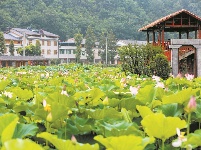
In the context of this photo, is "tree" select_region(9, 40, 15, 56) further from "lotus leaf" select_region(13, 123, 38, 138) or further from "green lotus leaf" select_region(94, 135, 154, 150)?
"green lotus leaf" select_region(94, 135, 154, 150)

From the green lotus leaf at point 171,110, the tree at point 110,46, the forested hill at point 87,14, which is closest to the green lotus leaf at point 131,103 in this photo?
the green lotus leaf at point 171,110

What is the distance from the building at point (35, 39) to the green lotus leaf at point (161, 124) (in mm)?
60507

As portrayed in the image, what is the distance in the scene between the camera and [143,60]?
14.8 m

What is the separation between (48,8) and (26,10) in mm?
3891

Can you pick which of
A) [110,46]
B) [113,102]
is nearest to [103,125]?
[113,102]

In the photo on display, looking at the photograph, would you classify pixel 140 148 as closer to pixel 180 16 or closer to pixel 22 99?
pixel 22 99

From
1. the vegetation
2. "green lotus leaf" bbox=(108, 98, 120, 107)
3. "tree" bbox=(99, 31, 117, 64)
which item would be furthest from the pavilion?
"tree" bbox=(99, 31, 117, 64)

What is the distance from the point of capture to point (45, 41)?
6719 cm

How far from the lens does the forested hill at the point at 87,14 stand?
76.2 meters

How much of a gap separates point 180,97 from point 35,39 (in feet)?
212

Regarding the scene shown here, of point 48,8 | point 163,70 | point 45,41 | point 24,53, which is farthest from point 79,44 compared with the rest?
point 163,70

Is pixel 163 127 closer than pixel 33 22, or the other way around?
pixel 163 127

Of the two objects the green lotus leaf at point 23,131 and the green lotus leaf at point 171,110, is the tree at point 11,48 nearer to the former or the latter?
the green lotus leaf at point 171,110

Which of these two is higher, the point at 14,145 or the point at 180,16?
the point at 180,16
